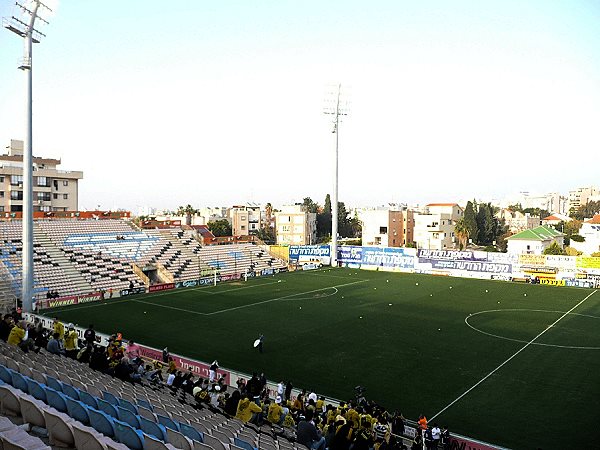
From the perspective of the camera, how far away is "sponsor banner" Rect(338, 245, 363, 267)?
177 ft

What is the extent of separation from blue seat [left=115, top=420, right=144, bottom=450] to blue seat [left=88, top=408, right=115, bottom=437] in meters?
0.27

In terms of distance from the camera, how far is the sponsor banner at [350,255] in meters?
53.9

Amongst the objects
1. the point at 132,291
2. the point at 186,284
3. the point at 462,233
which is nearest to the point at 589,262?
the point at 462,233

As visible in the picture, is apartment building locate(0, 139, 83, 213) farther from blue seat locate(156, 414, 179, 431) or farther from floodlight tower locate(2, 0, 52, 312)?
blue seat locate(156, 414, 179, 431)

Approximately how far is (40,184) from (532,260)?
5115cm

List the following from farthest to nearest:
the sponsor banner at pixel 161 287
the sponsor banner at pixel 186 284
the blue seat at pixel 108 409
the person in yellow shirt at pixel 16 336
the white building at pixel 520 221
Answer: the white building at pixel 520 221 < the sponsor banner at pixel 186 284 < the sponsor banner at pixel 161 287 < the person in yellow shirt at pixel 16 336 < the blue seat at pixel 108 409

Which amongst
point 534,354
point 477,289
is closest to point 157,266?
point 477,289

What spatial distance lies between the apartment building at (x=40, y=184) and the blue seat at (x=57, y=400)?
52277mm

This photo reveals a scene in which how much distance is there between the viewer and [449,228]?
72938 millimetres

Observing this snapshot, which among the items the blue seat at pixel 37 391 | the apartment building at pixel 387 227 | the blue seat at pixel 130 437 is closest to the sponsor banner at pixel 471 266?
the apartment building at pixel 387 227

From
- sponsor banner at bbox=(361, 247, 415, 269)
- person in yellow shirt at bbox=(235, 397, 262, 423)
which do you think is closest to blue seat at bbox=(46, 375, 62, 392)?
person in yellow shirt at bbox=(235, 397, 262, 423)

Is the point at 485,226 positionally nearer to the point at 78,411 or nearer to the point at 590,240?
the point at 590,240

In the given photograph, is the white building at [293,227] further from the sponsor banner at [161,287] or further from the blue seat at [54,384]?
the blue seat at [54,384]

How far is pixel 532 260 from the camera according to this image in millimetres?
43844
